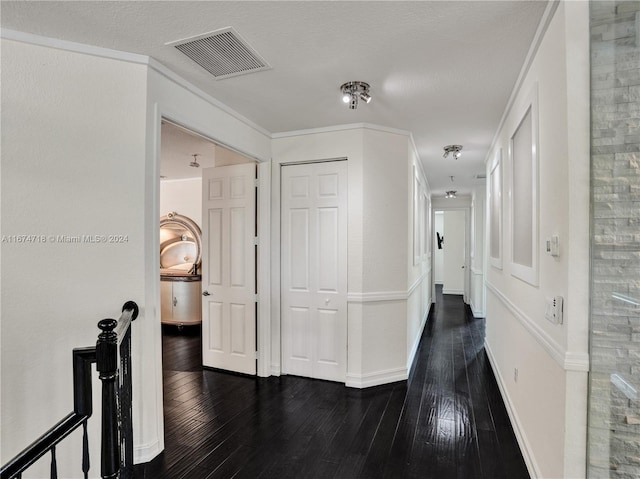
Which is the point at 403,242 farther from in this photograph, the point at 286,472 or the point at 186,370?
the point at 186,370

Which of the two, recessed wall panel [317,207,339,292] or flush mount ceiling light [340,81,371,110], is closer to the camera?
flush mount ceiling light [340,81,371,110]

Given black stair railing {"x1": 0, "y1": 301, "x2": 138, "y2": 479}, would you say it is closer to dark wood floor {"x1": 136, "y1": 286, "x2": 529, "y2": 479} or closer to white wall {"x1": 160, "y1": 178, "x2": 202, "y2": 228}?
dark wood floor {"x1": 136, "y1": 286, "x2": 529, "y2": 479}

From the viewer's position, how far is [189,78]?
245cm

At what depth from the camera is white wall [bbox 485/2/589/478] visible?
144 centimetres

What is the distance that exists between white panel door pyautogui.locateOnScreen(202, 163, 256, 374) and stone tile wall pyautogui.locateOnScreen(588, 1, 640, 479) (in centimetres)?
292

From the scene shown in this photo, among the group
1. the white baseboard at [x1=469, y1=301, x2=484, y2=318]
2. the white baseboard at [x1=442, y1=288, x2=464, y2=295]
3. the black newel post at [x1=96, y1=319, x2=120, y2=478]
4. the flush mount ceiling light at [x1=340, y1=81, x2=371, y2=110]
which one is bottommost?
the white baseboard at [x1=442, y1=288, x2=464, y2=295]

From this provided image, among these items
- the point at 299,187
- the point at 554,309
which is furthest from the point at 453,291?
the point at 554,309

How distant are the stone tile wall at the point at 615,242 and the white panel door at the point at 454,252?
334 inches

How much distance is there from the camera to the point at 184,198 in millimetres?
6117

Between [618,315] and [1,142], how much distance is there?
9.89 ft

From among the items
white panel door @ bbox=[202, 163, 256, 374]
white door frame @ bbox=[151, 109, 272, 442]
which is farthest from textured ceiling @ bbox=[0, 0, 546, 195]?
white panel door @ bbox=[202, 163, 256, 374]

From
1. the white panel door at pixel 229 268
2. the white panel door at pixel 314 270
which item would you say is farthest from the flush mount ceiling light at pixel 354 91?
the white panel door at pixel 229 268

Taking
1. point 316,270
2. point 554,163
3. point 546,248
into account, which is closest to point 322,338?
point 316,270

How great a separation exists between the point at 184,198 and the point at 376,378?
4592 mm
